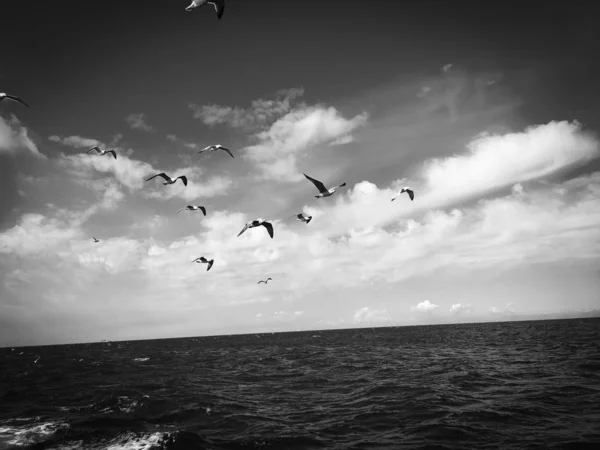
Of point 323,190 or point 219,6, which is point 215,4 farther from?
point 323,190

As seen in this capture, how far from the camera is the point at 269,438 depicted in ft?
47.2

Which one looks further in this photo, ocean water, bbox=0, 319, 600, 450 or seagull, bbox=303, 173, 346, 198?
seagull, bbox=303, 173, 346, 198

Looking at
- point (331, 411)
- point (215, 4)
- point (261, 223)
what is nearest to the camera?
point (215, 4)

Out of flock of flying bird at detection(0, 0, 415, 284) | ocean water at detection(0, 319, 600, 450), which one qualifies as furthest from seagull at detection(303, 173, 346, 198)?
ocean water at detection(0, 319, 600, 450)

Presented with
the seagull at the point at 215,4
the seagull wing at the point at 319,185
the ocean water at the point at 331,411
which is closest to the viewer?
the seagull at the point at 215,4

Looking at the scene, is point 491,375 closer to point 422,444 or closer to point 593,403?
point 593,403

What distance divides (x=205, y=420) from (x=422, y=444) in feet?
35.4

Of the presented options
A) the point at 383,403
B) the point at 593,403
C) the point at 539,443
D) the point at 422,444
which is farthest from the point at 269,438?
the point at 593,403

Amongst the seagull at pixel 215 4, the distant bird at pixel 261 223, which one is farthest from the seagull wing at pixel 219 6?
the distant bird at pixel 261 223

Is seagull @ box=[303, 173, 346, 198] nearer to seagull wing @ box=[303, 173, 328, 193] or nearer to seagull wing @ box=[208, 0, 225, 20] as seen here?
seagull wing @ box=[303, 173, 328, 193]

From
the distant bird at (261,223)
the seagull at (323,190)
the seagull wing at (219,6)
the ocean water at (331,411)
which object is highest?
the seagull wing at (219,6)

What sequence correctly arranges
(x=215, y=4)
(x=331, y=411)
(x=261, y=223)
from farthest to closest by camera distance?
(x=331, y=411) → (x=261, y=223) → (x=215, y=4)

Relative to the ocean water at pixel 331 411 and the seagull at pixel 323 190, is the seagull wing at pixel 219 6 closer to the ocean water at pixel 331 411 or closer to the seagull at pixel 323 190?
the seagull at pixel 323 190

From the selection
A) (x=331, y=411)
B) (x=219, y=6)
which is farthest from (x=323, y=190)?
(x=331, y=411)
